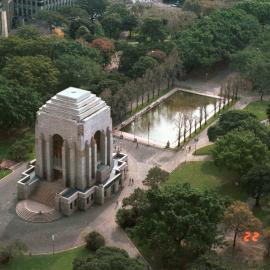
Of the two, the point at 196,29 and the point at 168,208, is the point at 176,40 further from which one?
the point at 168,208

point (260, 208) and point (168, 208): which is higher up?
point (168, 208)

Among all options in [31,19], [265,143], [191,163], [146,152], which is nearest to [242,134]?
[265,143]

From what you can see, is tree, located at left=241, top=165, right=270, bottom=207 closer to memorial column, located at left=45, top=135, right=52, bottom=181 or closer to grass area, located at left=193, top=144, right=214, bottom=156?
grass area, located at left=193, top=144, right=214, bottom=156

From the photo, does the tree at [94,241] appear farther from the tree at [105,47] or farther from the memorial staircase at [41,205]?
the tree at [105,47]

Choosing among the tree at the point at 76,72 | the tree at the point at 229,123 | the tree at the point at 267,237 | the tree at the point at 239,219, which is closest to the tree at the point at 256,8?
the tree at the point at 76,72

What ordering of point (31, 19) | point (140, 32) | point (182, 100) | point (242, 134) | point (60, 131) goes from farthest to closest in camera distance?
point (31, 19), point (140, 32), point (182, 100), point (242, 134), point (60, 131)

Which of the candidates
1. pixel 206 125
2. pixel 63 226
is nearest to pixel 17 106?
pixel 63 226
